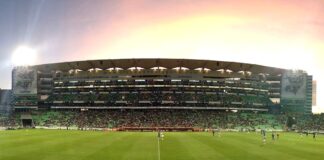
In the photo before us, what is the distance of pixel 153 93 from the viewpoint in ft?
393

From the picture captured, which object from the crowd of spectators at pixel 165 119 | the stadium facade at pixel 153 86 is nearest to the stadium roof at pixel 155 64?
the stadium facade at pixel 153 86

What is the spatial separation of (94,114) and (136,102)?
1332 cm

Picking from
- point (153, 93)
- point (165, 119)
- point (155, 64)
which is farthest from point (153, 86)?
point (165, 119)

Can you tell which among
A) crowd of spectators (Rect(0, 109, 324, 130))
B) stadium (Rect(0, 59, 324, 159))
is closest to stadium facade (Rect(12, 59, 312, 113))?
stadium (Rect(0, 59, 324, 159))

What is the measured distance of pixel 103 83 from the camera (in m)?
123

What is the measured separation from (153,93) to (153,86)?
2391 millimetres

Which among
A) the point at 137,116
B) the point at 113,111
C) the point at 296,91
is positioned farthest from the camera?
the point at 296,91

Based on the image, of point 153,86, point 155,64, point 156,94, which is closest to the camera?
point 155,64

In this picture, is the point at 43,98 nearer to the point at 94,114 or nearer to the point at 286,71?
the point at 94,114

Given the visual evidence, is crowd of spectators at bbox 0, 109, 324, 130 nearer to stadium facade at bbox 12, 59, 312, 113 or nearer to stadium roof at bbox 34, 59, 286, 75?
stadium facade at bbox 12, 59, 312, 113

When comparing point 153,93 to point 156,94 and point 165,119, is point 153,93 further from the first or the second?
point 165,119

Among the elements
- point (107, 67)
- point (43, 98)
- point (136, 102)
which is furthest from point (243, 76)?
point (43, 98)

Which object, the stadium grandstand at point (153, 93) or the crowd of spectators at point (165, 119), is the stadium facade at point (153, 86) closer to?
the stadium grandstand at point (153, 93)

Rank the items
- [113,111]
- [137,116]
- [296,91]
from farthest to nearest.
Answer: [296,91] → [113,111] → [137,116]
